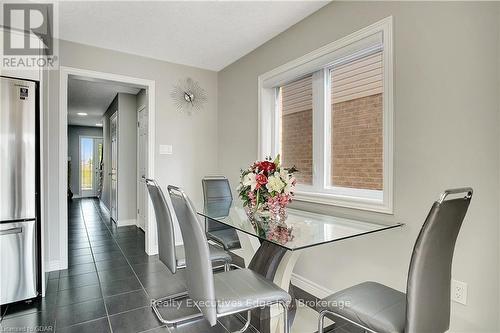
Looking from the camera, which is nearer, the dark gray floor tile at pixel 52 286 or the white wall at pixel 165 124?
the dark gray floor tile at pixel 52 286

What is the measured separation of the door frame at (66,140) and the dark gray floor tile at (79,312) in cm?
101

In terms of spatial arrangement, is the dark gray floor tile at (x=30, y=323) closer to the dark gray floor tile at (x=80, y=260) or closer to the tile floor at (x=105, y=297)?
the tile floor at (x=105, y=297)

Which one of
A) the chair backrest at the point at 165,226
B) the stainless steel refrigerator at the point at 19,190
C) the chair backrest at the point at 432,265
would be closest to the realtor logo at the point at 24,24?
the stainless steel refrigerator at the point at 19,190

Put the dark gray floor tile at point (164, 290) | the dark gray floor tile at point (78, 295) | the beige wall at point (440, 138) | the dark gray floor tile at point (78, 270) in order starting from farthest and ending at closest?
the dark gray floor tile at point (78, 270), the dark gray floor tile at point (164, 290), the dark gray floor tile at point (78, 295), the beige wall at point (440, 138)

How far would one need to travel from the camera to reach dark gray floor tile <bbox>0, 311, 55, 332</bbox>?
1891 mm

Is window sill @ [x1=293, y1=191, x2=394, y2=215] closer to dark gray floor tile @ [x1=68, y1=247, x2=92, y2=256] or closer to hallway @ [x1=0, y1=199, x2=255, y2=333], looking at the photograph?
hallway @ [x1=0, y1=199, x2=255, y2=333]

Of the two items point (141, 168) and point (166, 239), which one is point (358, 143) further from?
point (141, 168)

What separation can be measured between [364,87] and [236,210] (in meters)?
1.49

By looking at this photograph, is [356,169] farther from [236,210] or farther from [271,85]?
[271,85]

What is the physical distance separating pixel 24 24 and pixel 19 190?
1509 millimetres

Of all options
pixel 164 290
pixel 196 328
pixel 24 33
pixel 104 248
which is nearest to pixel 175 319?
pixel 196 328

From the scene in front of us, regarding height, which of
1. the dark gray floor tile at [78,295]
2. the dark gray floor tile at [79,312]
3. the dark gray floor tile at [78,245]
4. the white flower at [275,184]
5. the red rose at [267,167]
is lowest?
the dark gray floor tile at [78,295]

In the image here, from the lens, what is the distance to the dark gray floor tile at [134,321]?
1905 mm

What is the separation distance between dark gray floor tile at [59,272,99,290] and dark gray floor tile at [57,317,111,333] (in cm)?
75
